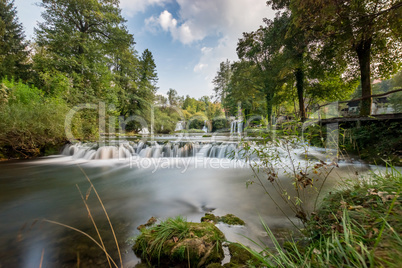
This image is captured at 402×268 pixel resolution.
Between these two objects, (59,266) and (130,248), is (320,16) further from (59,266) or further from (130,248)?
(59,266)

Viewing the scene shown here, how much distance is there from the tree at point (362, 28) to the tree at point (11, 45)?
27880mm

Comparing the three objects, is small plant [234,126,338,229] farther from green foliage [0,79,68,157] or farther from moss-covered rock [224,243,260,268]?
green foliage [0,79,68,157]

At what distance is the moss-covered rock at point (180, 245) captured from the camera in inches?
66.2

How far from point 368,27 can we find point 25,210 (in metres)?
13.5

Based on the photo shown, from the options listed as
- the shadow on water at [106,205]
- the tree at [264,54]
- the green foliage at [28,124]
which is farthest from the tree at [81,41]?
the tree at [264,54]

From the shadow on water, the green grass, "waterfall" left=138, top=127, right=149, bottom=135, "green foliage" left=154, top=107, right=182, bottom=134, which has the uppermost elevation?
"green foliage" left=154, top=107, right=182, bottom=134

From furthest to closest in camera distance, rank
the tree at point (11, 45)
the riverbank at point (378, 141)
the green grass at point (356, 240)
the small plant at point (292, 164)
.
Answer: the tree at point (11, 45), the riverbank at point (378, 141), the small plant at point (292, 164), the green grass at point (356, 240)

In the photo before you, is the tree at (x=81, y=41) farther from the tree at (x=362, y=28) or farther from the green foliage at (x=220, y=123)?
the green foliage at (x=220, y=123)

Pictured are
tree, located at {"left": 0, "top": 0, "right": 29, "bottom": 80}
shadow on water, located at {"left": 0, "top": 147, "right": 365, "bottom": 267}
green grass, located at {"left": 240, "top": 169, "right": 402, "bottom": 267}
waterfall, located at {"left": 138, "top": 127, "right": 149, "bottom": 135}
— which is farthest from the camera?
waterfall, located at {"left": 138, "top": 127, "right": 149, "bottom": 135}

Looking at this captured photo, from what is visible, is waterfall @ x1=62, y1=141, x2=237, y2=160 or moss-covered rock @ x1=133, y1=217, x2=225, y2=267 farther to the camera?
waterfall @ x1=62, y1=141, x2=237, y2=160

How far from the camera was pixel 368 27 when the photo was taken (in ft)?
22.3

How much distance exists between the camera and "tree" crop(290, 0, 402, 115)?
224 inches

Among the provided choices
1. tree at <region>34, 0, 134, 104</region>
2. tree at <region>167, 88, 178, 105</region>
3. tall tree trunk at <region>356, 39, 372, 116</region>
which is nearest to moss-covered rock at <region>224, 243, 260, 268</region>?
tall tree trunk at <region>356, 39, 372, 116</region>

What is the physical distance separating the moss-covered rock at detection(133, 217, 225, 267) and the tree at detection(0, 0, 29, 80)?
87.4ft
